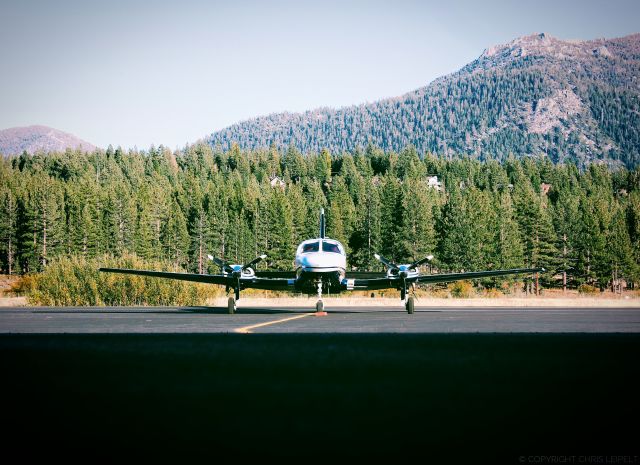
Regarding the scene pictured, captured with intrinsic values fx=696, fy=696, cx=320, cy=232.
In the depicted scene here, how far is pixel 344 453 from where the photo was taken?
5824mm

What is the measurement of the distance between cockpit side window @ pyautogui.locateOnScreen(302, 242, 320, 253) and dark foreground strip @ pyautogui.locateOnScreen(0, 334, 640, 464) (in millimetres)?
20756

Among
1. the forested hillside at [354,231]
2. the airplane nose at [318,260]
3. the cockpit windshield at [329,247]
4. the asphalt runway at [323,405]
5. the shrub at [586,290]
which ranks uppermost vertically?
the forested hillside at [354,231]

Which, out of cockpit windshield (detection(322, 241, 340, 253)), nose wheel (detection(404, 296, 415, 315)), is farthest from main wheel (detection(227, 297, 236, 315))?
nose wheel (detection(404, 296, 415, 315))

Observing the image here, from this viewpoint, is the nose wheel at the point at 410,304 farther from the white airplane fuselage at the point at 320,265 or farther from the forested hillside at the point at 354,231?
the forested hillside at the point at 354,231

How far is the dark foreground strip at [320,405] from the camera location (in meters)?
5.96

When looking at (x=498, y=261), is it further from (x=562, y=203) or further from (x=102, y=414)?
(x=102, y=414)

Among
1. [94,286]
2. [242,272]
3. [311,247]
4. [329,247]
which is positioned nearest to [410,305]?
[329,247]

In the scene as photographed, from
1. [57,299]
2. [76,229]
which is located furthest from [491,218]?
[57,299]

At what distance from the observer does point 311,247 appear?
114ft

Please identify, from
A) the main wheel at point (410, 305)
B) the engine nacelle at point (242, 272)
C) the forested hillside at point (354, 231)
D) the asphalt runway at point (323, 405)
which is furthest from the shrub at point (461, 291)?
the asphalt runway at point (323, 405)

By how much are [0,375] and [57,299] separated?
4198cm

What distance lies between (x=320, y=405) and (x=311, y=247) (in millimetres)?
27068

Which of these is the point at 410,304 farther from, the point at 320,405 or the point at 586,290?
the point at 586,290

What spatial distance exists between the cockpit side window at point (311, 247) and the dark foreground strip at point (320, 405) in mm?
20756
